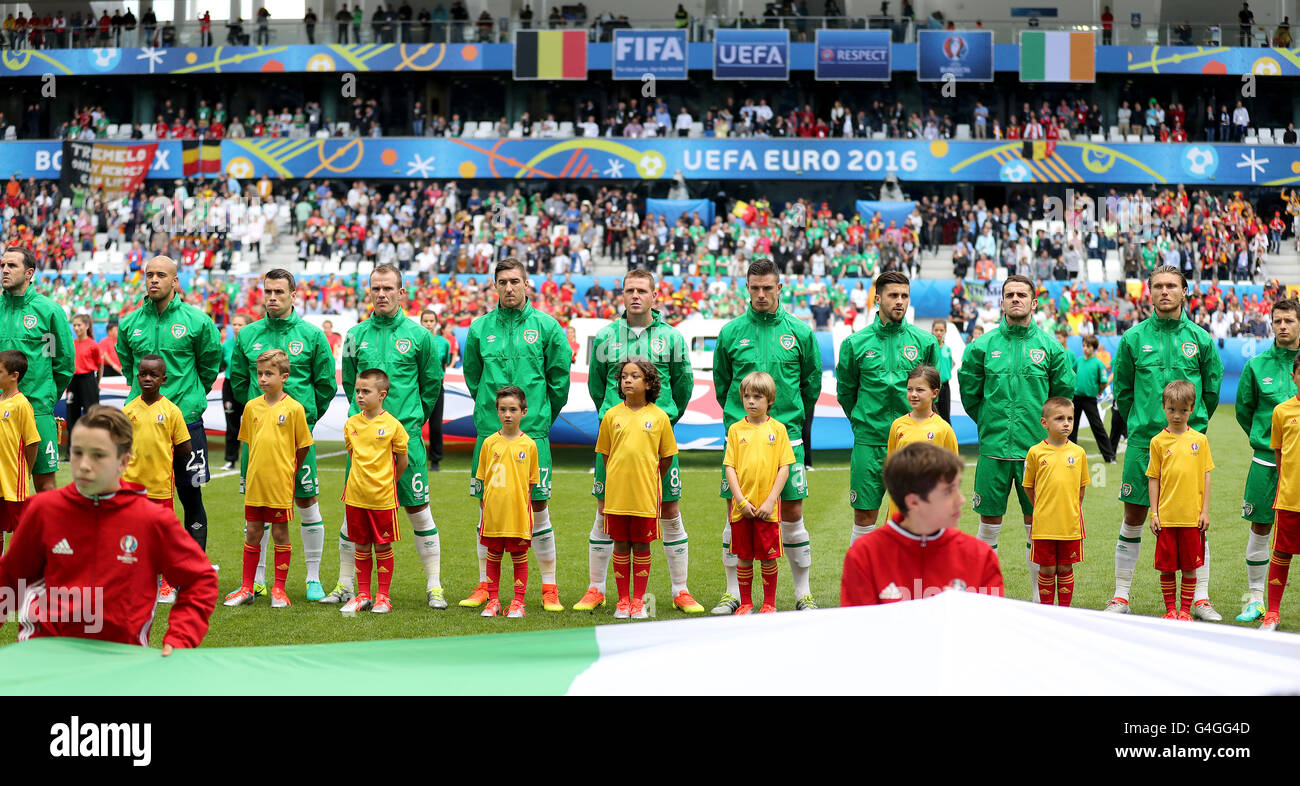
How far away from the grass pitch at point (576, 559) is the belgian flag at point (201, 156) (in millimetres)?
22488

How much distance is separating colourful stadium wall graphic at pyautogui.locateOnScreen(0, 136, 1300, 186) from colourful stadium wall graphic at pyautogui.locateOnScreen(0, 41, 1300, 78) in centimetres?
245

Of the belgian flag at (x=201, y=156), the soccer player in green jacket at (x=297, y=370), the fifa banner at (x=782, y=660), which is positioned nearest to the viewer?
the fifa banner at (x=782, y=660)

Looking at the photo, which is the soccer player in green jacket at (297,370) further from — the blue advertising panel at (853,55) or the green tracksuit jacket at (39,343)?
the blue advertising panel at (853,55)

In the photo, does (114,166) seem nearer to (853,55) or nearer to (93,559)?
(853,55)

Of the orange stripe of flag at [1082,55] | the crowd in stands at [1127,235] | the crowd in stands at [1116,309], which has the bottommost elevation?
the crowd in stands at [1116,309]

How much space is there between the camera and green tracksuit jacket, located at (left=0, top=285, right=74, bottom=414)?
744cm

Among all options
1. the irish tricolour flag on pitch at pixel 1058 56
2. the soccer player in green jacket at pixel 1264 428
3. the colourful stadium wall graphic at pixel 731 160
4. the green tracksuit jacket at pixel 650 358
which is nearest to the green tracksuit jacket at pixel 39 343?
the green tracksuit jacket at pixel 650 358

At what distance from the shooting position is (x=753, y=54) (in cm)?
3366

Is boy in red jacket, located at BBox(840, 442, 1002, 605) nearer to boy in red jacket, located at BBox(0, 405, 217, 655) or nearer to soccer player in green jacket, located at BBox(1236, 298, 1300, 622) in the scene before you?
boy in red jacket, located at BBox(0, 405, 217, 655)

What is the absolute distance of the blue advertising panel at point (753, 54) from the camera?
3356cm

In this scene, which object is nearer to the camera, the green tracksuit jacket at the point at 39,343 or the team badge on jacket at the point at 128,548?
the team badge on jacket at the point at 128,548

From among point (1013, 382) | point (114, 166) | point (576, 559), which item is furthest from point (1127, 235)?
point (114, 166)

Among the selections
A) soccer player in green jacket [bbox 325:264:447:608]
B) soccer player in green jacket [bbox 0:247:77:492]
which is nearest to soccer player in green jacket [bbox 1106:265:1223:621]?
soccer player in green jacket [bbox 325:264:447:608]
